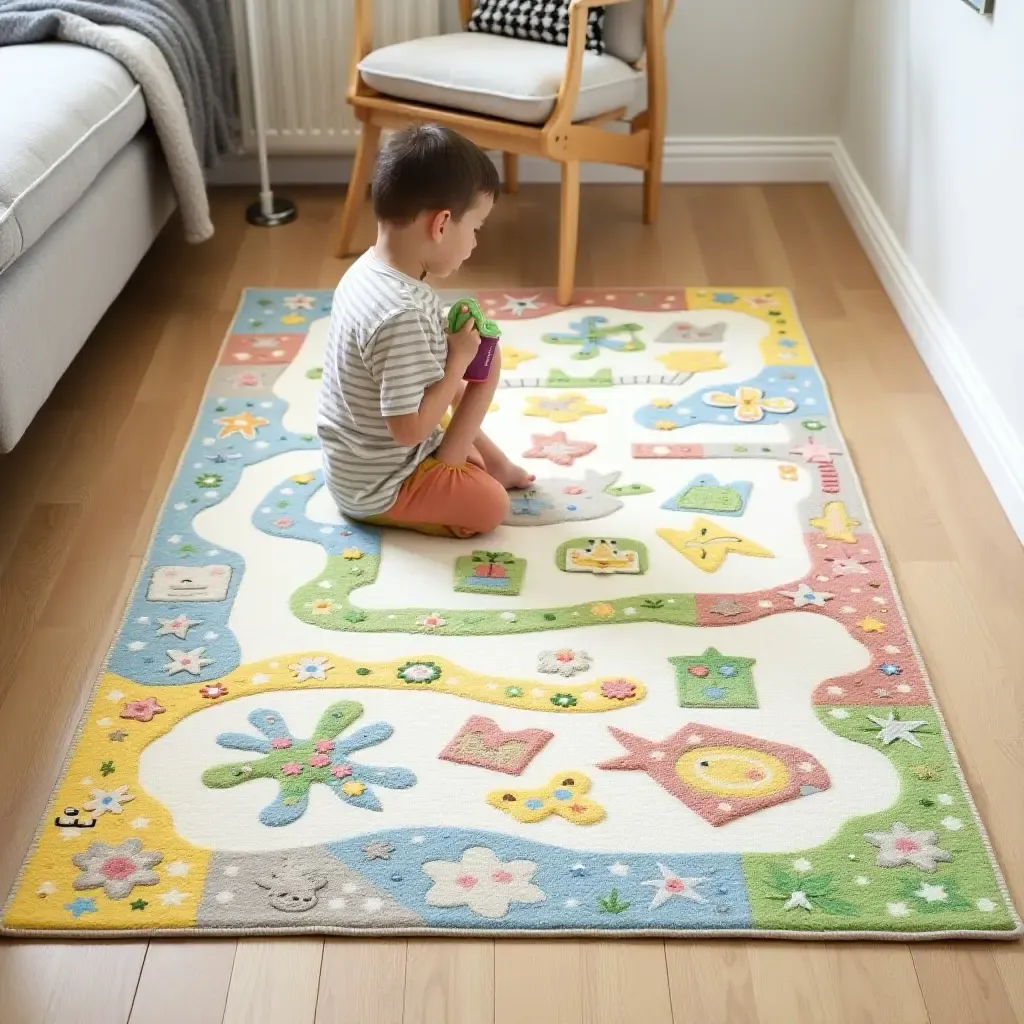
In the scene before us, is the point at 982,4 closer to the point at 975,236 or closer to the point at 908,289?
the point at 975,236

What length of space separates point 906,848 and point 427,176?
3.43 ft

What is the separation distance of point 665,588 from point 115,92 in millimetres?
1364

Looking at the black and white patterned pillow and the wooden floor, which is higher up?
the black and white patterned pillow

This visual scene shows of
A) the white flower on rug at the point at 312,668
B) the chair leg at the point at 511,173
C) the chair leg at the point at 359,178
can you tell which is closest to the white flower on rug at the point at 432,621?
the white flower on rug at the point at 312,668

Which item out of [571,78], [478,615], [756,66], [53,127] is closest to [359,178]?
[571,78]

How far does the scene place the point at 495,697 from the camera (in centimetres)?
167

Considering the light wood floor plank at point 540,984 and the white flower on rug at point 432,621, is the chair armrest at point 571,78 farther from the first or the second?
the light wood floor plank at point 540,984

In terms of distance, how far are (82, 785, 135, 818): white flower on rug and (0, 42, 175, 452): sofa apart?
61 cm

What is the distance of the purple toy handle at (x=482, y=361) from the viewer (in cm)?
193

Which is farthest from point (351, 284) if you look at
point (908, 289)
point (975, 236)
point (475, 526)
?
point (908, 289)

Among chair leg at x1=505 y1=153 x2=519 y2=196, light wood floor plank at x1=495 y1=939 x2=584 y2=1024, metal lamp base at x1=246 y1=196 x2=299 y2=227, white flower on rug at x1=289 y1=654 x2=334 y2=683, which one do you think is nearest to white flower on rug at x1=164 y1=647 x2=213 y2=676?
white flower on rug at x1=289 y1=654 x2=334 y2=683

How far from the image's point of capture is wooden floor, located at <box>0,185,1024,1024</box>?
4.21 ft

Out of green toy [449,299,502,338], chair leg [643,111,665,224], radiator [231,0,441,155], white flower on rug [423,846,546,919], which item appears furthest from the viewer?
radiator [231,0,441,155]

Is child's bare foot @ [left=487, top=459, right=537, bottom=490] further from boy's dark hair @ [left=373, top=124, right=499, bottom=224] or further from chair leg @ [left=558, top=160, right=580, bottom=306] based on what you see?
chair leg @ [left=558, top=160, right=580, bottom=306]
